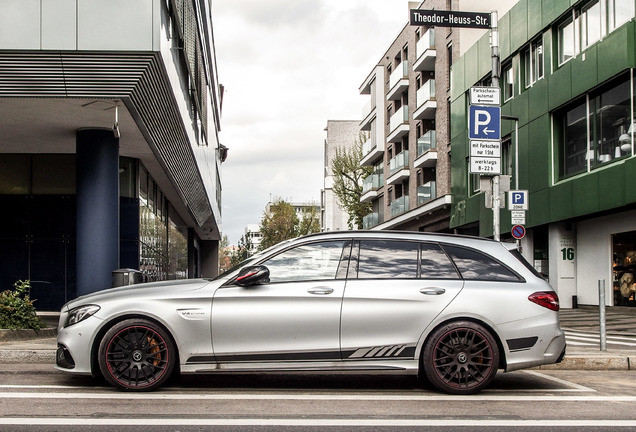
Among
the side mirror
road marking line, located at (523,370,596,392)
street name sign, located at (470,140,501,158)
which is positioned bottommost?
road marking line, located at (523,370,596,392)

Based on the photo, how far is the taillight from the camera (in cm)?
734

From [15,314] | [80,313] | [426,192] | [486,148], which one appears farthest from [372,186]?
[80,313]

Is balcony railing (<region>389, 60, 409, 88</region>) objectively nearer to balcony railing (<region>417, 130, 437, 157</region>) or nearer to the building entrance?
balcony railing (<region>417, 130, 437, 157</region>)

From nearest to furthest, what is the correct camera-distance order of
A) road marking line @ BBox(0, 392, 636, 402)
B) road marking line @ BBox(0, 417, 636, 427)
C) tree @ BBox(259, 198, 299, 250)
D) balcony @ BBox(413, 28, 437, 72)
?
road marking line @ BBox(0, 417, 636, 427) < road marking line @ BBox(0, 392, 636, 402) < balcony @ BBox(413, 28, 437, 72) < tree @ BBox(259, 198, 299, 250)

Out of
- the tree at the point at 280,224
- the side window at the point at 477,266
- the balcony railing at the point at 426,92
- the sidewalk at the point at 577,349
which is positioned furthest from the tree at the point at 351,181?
the side window at the point at 477,266

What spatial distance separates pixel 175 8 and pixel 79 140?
11.2 ft

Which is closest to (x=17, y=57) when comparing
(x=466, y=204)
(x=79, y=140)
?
(x=79, y=140)

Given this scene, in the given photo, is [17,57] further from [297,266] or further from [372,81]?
[372,81]

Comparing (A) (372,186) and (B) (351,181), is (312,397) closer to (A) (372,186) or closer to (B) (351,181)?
(A) (372,186)

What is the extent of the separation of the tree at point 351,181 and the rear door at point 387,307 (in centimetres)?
5536

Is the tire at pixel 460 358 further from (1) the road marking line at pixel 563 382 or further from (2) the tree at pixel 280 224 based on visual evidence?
(2) the tree at pixel 280 224

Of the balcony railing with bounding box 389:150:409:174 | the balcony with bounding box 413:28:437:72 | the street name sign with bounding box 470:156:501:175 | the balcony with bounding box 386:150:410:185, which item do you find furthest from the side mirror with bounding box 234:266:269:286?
the balcony railing with bounding box 389:150:409:174

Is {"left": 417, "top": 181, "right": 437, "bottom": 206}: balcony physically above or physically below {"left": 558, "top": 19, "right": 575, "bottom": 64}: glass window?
below

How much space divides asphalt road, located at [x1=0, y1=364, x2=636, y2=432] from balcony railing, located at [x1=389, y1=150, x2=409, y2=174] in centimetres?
3976
